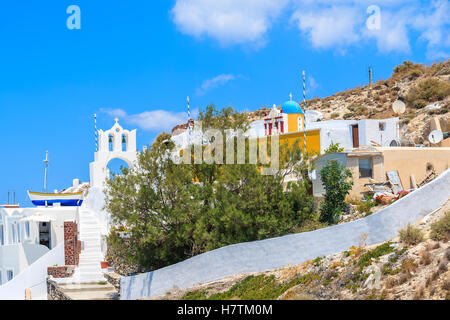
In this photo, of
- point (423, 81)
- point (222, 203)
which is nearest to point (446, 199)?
point (222, 203)

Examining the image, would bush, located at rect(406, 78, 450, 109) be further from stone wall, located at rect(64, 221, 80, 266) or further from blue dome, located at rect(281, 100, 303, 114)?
stone wall, located at rect(64, 221, 80, 266)

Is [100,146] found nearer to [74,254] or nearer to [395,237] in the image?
[74,254]

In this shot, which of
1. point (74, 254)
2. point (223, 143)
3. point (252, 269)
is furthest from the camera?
point (74, 254)

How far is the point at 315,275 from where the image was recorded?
1592 centimetres

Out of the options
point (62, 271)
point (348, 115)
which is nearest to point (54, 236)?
point (62, 271)

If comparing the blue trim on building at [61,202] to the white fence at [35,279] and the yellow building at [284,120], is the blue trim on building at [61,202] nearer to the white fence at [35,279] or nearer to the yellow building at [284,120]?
the white fence at [35,279]

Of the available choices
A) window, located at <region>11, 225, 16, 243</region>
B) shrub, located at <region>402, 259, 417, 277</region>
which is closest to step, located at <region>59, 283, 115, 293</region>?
window, located at <region>11, 225, 16, 243</region>

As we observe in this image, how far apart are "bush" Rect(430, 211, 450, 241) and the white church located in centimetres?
1331

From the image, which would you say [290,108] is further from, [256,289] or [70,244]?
[256,289]

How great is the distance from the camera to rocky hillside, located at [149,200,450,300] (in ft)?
43.5

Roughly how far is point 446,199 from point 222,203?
25.4ft

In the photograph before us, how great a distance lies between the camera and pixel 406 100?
1918 inches

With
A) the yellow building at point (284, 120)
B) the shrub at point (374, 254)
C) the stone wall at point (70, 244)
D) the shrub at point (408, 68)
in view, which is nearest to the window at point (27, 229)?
the stone wall at point (70, 244)

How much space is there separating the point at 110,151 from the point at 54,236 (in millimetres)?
6629
